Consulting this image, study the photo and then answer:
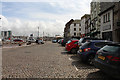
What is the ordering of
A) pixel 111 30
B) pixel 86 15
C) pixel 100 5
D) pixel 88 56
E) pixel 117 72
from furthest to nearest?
pixel 86 15 → pixel 100 5 → pixel 111 30 → pixel 88 56 → pixel 117 72

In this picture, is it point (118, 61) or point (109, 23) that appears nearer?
point (118, 61)

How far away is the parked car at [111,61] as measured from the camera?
15.8ft

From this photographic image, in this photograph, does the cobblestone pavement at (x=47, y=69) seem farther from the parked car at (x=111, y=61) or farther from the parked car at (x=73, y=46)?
the parked car at (x=73, y=46)

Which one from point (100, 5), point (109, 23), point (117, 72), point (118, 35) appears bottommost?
point (117, 72)

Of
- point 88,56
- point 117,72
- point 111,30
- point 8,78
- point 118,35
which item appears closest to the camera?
point 117,72

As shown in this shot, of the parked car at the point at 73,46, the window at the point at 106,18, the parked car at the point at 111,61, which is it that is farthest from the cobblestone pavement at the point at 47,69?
the window at the point at 106,18

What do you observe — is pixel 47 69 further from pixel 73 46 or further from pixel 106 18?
pixel 106 18

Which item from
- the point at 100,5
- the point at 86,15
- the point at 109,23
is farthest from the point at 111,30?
the point at 86,15

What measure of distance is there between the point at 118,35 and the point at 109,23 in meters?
4.41

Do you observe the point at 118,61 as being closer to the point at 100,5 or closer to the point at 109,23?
the point at 109,23

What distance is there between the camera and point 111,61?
507cm

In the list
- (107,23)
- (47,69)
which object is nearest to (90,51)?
(47,69)

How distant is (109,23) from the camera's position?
84.9 feet

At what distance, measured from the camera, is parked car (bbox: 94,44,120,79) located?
4.80 metres
